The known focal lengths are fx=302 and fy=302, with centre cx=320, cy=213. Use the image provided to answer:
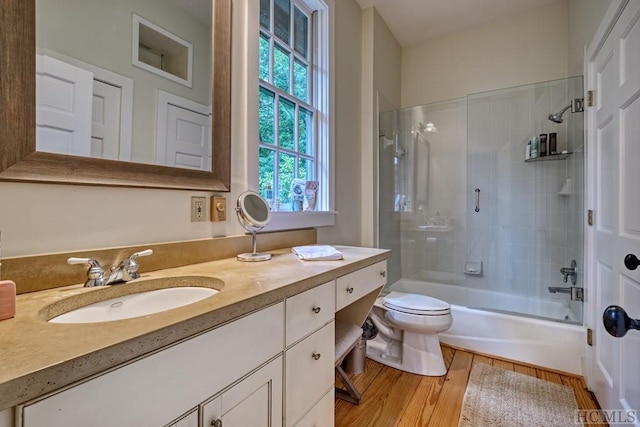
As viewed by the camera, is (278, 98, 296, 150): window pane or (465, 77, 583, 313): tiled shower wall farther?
(465, 77, 583, 313): tiled shower wall

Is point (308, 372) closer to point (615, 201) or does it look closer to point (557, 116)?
point (615, 201)

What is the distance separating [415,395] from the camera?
1723mm

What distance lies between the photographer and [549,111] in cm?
245

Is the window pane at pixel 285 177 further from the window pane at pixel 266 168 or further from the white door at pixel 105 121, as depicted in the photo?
the white door at pixel 105 121

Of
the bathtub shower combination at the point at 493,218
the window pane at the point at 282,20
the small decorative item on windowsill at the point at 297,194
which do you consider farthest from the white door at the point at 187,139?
the bathtub shower combination at the point at 493,218

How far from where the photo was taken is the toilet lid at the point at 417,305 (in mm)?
1915

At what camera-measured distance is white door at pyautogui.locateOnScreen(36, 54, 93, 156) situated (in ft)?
2.72

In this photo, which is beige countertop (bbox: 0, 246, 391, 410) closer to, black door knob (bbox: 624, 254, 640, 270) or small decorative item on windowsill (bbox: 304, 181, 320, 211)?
small decorative item on windowsill (bbox: 304, 181, 320, 211)

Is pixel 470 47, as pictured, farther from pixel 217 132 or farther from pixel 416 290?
pixel 217 132

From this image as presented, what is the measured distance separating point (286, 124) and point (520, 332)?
2100mm

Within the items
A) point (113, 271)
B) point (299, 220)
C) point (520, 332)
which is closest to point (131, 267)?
point (113, 271)

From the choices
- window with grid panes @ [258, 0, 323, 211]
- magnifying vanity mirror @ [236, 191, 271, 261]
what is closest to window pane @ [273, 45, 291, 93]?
window with grid panes @ [258, 0, 323, 211]

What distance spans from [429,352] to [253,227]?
1450 mm

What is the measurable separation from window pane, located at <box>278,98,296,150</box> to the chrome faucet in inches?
42.4
